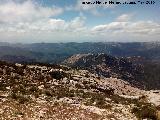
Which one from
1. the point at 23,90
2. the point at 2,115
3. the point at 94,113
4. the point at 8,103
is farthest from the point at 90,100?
the point at 2,115

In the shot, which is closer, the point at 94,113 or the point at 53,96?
the point at 94,113

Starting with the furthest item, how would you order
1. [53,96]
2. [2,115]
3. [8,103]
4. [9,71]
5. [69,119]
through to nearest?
1. [9,71]
2. [53,96]
3. [8,103]
4. [69,119]
5. [2,115]

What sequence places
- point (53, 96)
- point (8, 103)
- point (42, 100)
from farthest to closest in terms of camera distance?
point (53, 96)
point (42, 100)
point (8, 103)

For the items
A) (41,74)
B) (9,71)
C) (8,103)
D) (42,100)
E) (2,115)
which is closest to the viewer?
(2,115)

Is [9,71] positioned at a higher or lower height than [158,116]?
higher

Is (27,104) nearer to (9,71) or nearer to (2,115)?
(2,115)

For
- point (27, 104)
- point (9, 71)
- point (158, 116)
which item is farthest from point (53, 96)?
point (9, 71)

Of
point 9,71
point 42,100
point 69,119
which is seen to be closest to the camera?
point 69,119

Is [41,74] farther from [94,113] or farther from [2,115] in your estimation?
[2,115]

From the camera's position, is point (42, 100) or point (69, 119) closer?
point (69, 119)
